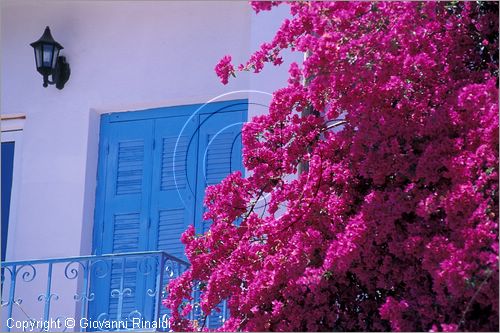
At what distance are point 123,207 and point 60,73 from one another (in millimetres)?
1473

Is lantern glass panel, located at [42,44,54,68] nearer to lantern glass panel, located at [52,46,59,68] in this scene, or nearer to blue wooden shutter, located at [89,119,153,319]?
lantern glass panel, located at [52,46,59,68]

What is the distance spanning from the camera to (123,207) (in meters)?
9.60

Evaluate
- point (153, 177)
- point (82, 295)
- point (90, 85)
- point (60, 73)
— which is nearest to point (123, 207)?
point (153, 177)

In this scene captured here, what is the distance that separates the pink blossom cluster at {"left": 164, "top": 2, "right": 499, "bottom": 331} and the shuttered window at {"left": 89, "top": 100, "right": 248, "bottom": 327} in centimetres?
192

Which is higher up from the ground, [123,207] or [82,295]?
[123,207]

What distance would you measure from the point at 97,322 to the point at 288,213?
277 cm

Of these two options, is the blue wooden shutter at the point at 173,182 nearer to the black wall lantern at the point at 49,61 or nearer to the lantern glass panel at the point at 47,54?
the black wall lantern at the point at 49,61

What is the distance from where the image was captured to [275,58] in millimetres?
7379

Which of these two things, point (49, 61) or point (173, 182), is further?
point (49, 61)

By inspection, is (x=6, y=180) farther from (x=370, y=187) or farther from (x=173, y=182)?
(x=370, y=187)

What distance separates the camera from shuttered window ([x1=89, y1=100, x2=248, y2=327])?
30.5ft

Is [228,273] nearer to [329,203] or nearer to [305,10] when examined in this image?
[329,203]

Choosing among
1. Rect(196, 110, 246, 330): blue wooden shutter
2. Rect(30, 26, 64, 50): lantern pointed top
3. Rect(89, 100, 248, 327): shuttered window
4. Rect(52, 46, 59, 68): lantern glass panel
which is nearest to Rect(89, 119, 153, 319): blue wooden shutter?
Rect(89, 100, 248, 327): shuttered window

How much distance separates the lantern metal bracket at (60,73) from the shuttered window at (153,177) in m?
0.64
